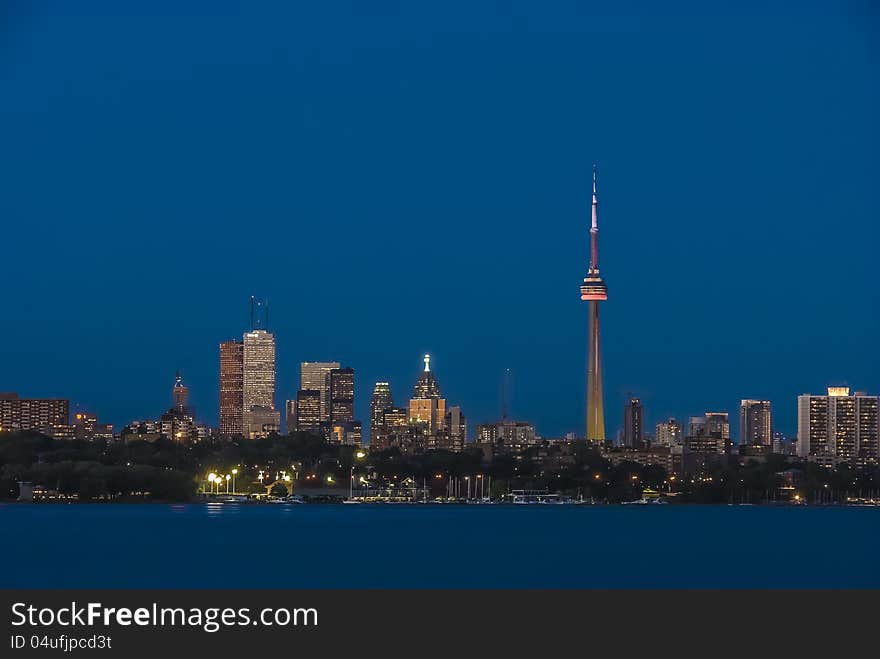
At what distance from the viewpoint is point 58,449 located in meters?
191

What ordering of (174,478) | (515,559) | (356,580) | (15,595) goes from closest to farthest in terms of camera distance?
(15,595) → (356,580) → (515,559) → (174,478)

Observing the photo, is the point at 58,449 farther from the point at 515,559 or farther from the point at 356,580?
the point at 356,580

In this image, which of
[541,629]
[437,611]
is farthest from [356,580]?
[541,629]

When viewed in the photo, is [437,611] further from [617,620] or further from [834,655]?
[834,655]

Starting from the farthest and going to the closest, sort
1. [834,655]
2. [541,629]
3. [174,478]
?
[174,478] → [541,629] → [834,655]

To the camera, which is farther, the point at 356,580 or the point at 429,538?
the point at 429,538

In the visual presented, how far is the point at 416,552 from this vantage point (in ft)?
334

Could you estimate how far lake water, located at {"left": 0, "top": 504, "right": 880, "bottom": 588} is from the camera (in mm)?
80938

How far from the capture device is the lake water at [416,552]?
80938mm

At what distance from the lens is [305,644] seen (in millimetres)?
43688

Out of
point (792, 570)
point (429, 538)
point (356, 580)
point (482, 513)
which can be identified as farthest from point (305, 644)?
point (482, 513)

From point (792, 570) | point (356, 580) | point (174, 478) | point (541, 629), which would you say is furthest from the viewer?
point (174, 478)

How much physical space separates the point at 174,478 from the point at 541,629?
129201 mm

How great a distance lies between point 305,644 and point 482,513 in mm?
147640
